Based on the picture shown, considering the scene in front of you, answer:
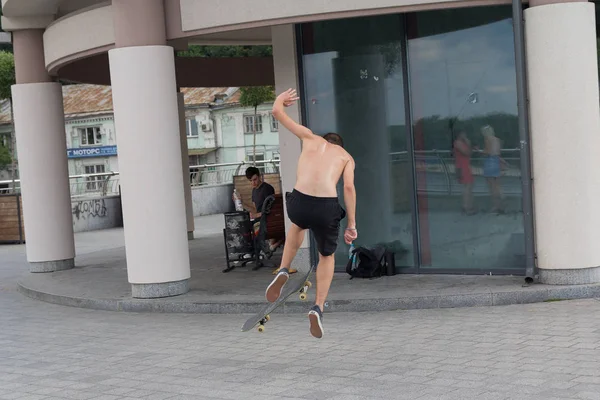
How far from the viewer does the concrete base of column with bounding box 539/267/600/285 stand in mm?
10523

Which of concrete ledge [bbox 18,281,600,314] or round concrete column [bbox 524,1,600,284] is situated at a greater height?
round concrete column [bbox 524,1,600,284]

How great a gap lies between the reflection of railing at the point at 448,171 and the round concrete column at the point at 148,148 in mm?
2808

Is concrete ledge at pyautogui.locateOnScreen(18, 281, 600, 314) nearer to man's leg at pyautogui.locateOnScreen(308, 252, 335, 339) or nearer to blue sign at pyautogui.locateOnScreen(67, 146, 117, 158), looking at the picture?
man's leg at pyautogui.locateOnScreen(308, 252, 335, 339)

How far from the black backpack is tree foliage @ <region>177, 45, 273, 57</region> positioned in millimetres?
11710

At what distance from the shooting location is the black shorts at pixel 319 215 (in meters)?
8.36

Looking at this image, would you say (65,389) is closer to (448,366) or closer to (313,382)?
(313,382)

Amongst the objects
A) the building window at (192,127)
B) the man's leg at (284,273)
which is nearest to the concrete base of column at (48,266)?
the man's leg at (284,273)

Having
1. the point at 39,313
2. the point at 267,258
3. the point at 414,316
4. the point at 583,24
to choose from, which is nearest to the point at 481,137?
the point at 583,24

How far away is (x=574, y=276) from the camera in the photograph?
10.5 meters

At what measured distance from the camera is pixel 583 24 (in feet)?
34.3

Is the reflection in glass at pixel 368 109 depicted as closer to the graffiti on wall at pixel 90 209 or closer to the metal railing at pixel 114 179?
the metal railing at pixel 114 179

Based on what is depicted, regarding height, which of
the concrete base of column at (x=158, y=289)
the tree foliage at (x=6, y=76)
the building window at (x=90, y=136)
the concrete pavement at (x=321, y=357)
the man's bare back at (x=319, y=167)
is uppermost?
the tree foliage at (x=6, y=76)

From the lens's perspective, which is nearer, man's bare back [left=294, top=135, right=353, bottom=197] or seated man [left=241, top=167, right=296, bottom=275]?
man's bare back [left=294, top=135, right=353, bottom=197]

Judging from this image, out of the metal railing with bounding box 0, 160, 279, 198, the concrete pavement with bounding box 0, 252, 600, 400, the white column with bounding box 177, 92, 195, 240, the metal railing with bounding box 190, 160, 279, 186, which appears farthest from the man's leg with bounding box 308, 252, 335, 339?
the metal railing with bounding box 190, 160, 279, 186
